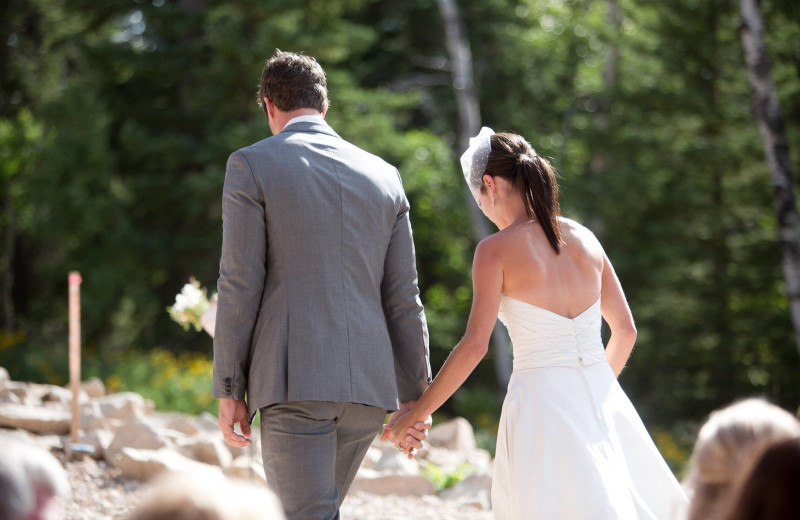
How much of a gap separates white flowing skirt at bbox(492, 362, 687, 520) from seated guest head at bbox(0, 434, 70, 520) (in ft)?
6.23

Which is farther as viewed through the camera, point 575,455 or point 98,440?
point 98,440

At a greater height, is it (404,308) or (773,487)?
(404,308)

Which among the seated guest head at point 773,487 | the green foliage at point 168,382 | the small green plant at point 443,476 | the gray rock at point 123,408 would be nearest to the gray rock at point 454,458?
the small green plant at point 443,476

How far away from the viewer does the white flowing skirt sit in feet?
10.6

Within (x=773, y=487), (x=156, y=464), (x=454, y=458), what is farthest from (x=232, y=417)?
(x=454, y=458)

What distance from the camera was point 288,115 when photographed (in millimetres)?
3252

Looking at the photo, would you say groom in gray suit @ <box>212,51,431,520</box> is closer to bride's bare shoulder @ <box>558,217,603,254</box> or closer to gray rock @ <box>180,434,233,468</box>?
bride's bare shoulder @ <box>558,217,603,254</box>

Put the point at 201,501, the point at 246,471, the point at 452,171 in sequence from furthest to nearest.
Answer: the point at 452,171
the point at 246,471
the point at 201,501

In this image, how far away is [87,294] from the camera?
13.8m

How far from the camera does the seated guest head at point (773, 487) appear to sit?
1.80 meters

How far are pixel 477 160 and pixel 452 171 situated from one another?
12358 mm

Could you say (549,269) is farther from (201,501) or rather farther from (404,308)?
(201,501)

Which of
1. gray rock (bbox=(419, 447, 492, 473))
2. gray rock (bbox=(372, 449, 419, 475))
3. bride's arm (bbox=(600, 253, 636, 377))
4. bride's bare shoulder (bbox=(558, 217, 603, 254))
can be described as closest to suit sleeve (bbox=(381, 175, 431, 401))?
bride's bare shoulder (bbox=(558, 217, 603, 254))

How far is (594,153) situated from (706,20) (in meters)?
2.81
